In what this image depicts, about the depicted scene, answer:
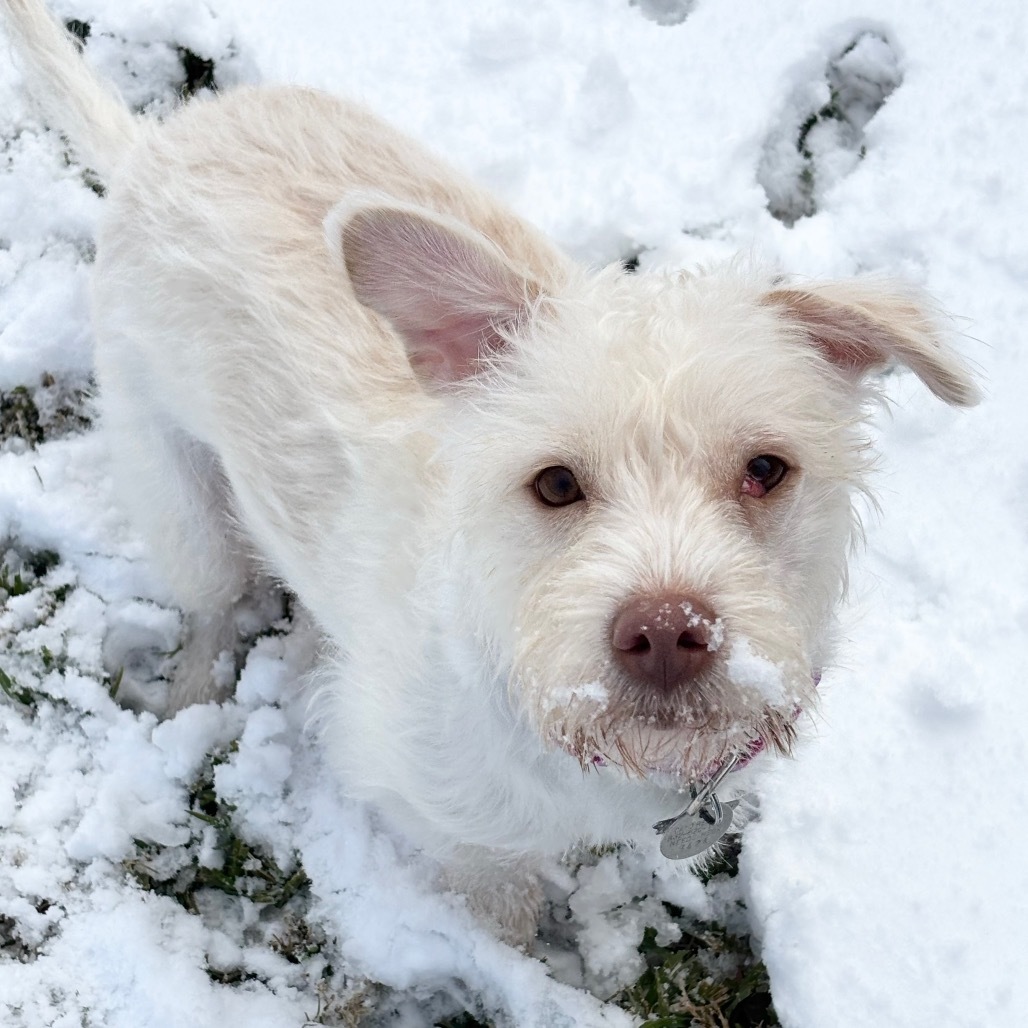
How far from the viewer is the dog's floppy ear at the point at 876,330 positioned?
6.67 feet

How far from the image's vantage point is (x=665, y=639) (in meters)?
1.70

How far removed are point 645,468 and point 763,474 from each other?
0.83 feet

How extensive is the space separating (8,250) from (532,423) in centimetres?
322

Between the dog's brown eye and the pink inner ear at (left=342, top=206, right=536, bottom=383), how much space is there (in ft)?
1.29

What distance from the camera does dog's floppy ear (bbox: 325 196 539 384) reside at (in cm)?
193

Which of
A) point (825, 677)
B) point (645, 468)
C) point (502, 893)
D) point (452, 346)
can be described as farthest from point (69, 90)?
point (825, 677)

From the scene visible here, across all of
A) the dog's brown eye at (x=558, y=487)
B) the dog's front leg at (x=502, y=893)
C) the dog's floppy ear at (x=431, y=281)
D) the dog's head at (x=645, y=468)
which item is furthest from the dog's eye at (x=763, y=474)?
the dog's front leg at (x=502, y=893)

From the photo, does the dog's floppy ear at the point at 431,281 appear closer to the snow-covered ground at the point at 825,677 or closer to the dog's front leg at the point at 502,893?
the snow-covered ground at the point at 825,677

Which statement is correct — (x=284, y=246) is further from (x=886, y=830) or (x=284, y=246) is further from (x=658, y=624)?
(x=886, y=830)

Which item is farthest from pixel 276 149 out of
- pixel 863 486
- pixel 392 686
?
pixel 863 486

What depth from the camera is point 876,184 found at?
4.14m

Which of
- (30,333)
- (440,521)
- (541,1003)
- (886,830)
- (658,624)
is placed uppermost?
(658,624)

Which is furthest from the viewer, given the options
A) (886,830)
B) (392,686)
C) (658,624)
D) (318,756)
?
(318,756)

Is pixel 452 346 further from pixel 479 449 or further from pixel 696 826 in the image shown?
pixel 696 826
